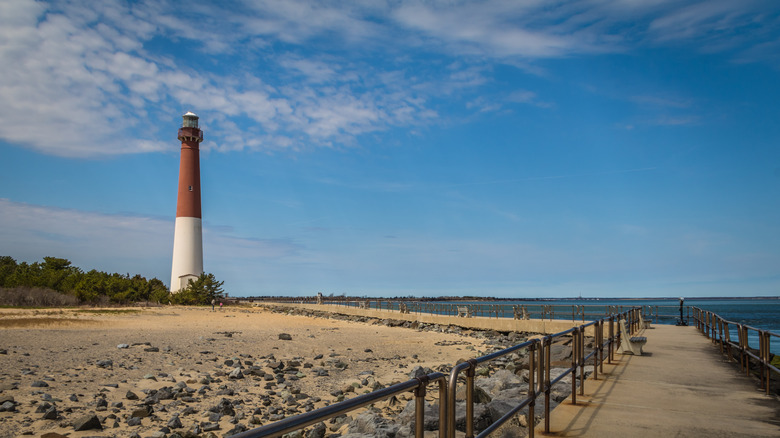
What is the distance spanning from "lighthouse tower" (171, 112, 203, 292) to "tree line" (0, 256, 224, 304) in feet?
3.62

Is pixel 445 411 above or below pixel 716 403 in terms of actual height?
above

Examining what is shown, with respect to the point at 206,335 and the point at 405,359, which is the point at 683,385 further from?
the point at 206,335

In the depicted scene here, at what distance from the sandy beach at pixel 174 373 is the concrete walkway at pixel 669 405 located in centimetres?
578

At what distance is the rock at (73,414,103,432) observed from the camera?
870 cm

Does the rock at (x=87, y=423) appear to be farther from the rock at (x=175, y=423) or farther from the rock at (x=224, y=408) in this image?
the rock at (x=224, y=408)

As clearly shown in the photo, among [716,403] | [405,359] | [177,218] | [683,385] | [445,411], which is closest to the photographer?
[445,411]

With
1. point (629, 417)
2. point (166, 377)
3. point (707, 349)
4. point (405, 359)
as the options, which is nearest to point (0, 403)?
point (166, 377)

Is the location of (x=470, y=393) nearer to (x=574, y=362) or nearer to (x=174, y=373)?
(x=574, y=362)

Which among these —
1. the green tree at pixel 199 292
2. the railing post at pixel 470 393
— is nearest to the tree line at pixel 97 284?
the green tree at pixel 199 292

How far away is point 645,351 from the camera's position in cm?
1428

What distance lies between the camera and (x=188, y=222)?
148ft

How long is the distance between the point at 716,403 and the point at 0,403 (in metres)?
12.1

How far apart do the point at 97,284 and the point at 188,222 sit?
337 inches

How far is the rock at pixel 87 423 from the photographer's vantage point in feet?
28.5
